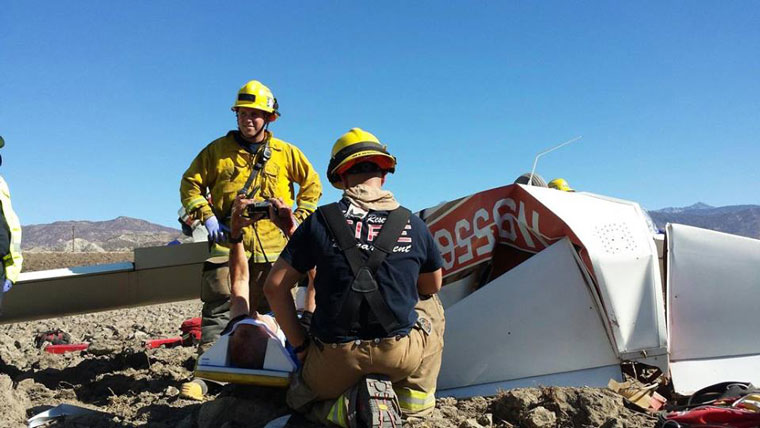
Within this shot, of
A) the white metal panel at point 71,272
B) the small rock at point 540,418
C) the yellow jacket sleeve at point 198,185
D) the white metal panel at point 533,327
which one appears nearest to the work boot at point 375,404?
the small rock at point 540,418

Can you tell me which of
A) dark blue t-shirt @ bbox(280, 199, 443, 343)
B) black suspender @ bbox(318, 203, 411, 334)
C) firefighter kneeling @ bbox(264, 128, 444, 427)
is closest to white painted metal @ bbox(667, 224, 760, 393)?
firefighter kneeling @ bbox(264, 128, 444, 427)

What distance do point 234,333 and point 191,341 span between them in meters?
3.52

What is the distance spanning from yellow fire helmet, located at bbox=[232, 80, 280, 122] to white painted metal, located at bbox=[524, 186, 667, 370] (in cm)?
216

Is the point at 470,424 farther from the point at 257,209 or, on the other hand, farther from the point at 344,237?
the point at 257,209

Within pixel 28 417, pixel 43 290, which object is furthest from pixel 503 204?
→ pixel 43 290

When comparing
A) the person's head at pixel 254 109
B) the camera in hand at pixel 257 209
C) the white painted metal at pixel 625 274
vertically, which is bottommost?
the white painted metal at pixel 625 274

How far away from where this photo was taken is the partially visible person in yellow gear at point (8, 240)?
16.8ft

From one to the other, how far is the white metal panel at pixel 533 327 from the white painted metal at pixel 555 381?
0.03 meters

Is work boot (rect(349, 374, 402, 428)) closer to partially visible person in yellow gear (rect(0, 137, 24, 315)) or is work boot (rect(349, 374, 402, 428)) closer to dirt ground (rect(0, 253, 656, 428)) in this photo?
dirt ground (rect(0, 253, 656, 428))

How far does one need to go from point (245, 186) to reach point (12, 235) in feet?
6.60

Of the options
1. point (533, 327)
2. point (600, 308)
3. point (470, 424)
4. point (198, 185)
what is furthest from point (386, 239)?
point (198, 185)

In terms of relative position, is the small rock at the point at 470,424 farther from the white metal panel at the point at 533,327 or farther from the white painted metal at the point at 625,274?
the white painted metal at the point at 625,274

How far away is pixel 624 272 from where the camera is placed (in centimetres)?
389

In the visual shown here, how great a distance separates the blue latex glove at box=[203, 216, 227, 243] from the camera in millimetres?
4723
